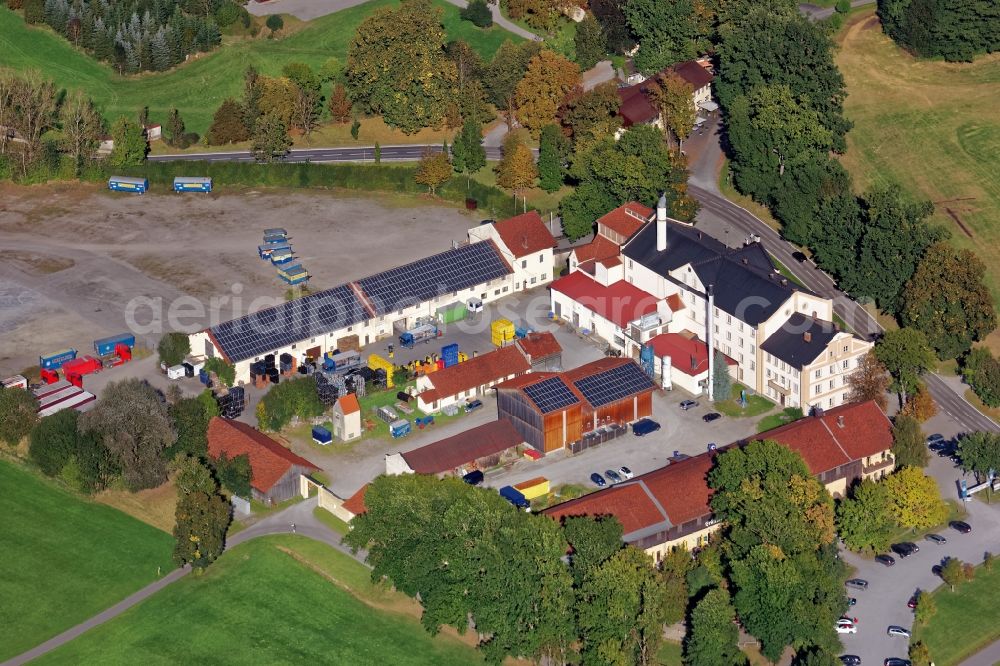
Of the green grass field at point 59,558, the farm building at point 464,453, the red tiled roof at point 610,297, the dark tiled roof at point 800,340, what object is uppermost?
the dark tiled roof at point 800,340

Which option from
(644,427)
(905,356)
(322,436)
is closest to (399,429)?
(322,436)

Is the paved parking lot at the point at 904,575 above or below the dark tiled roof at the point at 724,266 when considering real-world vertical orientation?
below

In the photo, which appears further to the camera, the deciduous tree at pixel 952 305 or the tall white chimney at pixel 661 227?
the tall white chimney at pixel 661 227

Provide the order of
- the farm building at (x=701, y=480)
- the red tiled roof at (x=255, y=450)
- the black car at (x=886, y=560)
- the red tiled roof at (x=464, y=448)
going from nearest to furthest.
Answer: the farm building at (x=701, y=480) < the black car at (x=886, y=560) < the red tiled roof at (x=255, y=450) < the red tiled roof at (x=464, y=448)

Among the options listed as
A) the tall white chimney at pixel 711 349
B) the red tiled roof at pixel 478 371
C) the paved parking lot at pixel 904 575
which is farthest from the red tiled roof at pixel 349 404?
the paved parking lot at pixel 904 575

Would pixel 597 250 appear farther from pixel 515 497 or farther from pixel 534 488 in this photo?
pixel 515 497

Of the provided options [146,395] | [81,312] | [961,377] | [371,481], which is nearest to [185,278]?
[81,312]

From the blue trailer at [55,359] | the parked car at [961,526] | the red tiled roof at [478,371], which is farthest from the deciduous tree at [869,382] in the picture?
the blue trailer at [55,359]

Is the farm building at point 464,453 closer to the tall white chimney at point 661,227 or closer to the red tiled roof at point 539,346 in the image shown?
the red tiled roof at point 539,346

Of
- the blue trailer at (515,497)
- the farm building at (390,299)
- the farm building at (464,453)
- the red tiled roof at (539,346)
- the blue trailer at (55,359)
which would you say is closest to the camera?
the blue trailer at (515,497)
